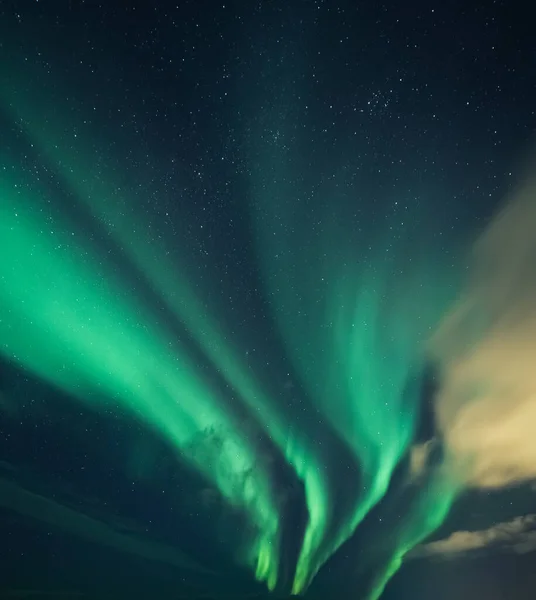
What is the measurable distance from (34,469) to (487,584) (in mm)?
13562

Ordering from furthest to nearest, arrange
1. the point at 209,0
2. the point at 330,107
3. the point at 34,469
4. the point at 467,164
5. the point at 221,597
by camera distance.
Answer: the point at 221,597 < the point at 34,469 < the point at 467,164 < the point at 330,107 < the point at 209,0

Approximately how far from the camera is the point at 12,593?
8.99 metres

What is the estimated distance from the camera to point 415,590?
45.9ft

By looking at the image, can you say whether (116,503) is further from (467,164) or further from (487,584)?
(487,584)

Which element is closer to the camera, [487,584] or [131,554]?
[131,554]

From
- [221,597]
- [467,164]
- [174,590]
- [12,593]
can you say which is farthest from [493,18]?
[221,597]

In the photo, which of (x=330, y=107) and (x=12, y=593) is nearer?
(x=330, y=107)

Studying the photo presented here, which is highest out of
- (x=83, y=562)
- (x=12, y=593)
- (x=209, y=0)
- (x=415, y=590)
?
(x=209, y=0)

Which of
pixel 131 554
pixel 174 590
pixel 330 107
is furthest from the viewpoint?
pixel 174 590

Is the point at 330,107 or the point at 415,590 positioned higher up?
the point at 330,107

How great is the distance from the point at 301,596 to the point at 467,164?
13.8 meters

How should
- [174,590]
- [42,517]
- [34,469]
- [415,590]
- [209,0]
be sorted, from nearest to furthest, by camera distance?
[209,0]
[34,469]
[42,517]
[174,590]
[415,590]

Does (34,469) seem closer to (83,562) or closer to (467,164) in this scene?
(83,562)

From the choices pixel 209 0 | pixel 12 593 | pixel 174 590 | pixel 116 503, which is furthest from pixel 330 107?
pixel 174 590
